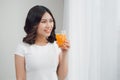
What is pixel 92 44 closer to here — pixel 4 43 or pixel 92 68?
pixel 92 68

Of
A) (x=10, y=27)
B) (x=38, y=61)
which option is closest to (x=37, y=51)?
→ (x=38, y=61)

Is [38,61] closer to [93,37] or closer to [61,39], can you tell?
[61,39]

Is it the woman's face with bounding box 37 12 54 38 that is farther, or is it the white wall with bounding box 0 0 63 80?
the white wall with bounding box 0 0 63 80

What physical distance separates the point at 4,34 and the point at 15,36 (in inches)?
4.7

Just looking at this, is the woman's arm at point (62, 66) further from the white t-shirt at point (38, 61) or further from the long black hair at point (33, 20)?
the long black hair at point (33, 20)

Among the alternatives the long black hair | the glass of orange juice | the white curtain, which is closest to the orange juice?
the glass of orange juice

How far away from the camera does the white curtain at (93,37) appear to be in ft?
6.23

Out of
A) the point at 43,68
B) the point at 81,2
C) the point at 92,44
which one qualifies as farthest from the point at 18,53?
the point at 81,2

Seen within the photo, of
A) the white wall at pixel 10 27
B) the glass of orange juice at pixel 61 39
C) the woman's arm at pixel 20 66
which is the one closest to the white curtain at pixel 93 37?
the white wall at pixel 10 27

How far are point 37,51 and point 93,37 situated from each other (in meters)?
0.79

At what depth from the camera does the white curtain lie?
190 cm

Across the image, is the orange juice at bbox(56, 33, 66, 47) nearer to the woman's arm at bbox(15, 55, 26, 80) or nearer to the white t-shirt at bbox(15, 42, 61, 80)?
the white t-shirt at bbox(15, 42, 61, 80)

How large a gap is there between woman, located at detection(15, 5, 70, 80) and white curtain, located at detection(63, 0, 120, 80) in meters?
0.66

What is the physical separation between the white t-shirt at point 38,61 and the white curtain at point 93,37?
27.6 inches
